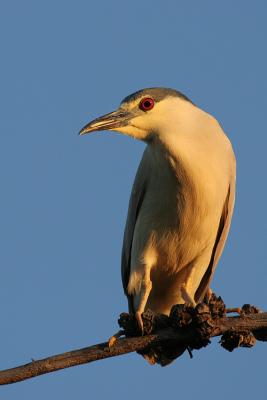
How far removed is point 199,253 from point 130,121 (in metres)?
1.63

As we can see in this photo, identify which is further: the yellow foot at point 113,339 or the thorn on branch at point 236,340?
the thorn on branch at point 236,340

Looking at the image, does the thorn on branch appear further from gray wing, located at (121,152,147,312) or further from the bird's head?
the bird's head

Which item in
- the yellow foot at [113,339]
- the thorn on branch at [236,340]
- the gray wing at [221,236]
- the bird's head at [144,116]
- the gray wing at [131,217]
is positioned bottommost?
the thorn on branch at [236,340]

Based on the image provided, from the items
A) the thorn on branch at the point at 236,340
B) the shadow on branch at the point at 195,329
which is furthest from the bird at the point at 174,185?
the thorn on branch at the point at 236,340

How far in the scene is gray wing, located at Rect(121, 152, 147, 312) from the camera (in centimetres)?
A: 868

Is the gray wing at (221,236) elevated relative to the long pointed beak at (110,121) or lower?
lower

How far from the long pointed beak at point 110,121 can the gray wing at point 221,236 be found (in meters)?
1.42

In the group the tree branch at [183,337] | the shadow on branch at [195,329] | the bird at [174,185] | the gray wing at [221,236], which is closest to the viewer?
A: the tree branch at [183,337]

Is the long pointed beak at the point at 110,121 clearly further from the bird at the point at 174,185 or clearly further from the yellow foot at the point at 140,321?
the yellow foot at the point at 140,321

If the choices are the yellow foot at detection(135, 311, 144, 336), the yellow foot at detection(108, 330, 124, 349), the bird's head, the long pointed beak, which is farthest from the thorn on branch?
the long pointed beak

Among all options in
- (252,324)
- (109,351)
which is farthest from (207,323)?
(109,351)

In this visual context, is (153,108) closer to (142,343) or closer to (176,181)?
(176,181)

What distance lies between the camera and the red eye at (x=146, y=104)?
26.8ft

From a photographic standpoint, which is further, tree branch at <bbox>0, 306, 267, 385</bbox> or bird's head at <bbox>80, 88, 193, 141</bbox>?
bird's head at <bbox>80, 88, 193, 141</bbox>
